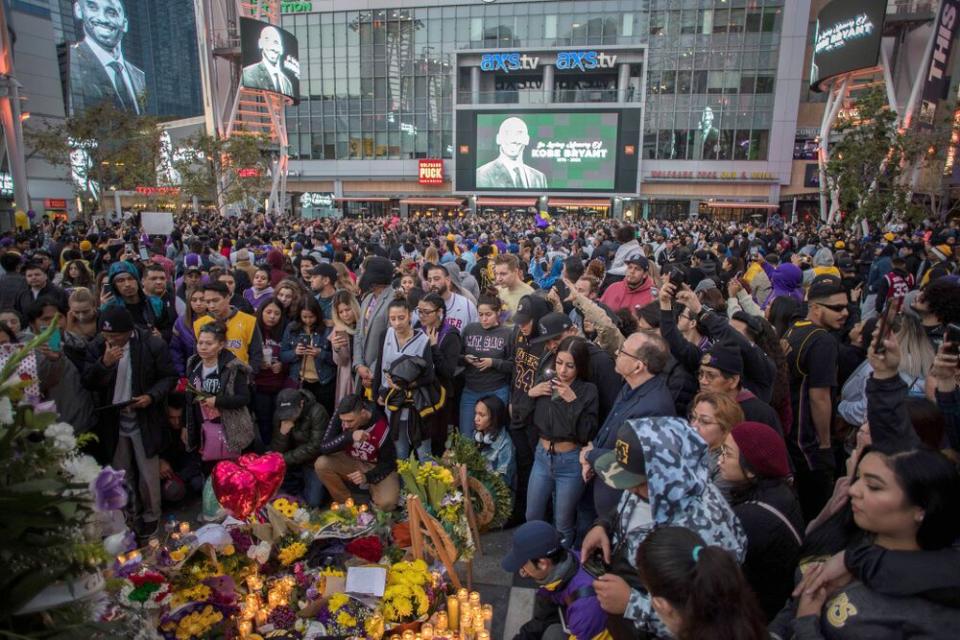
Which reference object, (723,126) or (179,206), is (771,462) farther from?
(723,126)

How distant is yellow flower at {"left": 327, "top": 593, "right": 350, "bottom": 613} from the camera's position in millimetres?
2771

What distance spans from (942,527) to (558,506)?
2.39 metres

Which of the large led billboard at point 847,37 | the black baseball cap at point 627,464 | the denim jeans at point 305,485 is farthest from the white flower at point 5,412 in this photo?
the large led billboard at point 847,37

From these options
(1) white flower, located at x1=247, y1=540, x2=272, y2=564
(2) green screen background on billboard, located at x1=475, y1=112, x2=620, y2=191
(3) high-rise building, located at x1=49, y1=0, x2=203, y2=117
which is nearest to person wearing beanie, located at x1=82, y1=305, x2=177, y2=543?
(1) white flower, located at x1=247, y1=540, x2=272, y2=564

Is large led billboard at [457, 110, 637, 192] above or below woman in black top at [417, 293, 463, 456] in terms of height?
above

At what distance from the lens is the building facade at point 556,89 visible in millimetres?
39000

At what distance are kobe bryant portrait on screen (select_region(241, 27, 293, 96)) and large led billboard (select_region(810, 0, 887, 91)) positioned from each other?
27961 mm

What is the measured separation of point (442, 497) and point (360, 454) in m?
1.13

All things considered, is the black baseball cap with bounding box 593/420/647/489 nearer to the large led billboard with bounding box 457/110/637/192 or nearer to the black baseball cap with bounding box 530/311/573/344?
the black baseball cap with bounding box 530/311/573/344

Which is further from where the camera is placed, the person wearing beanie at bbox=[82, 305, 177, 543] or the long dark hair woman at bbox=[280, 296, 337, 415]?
the long dark hair woman at bbox=[280, 296, 337, 415]

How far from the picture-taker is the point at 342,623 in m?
2.73

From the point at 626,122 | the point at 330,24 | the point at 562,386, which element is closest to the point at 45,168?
the point at 330,24

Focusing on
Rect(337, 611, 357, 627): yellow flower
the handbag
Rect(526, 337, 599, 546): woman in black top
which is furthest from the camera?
the handbag

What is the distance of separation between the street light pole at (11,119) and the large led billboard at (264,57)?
422 inches
